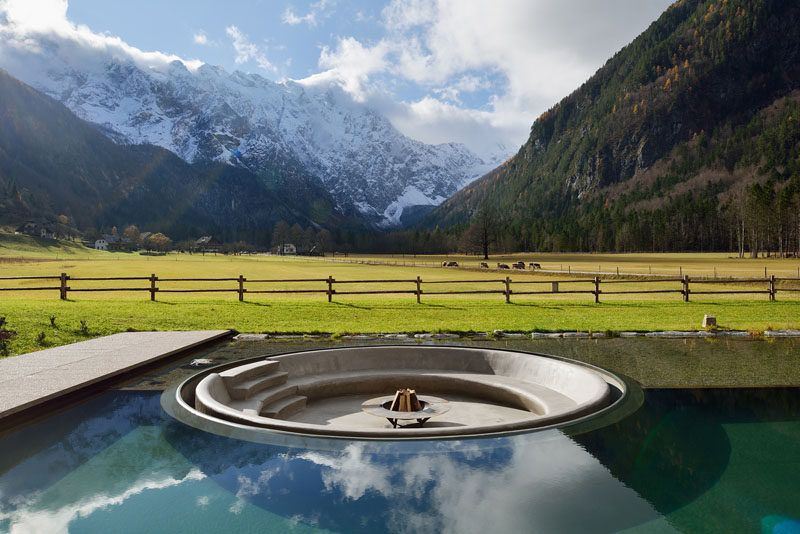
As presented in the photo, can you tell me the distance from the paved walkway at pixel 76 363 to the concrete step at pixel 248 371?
6.80 ft

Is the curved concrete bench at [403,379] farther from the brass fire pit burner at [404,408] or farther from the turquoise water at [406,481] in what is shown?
the brass fire pit burner at [404,408]

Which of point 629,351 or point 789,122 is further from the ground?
point 789,122

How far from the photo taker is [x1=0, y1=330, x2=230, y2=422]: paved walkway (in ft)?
24.9

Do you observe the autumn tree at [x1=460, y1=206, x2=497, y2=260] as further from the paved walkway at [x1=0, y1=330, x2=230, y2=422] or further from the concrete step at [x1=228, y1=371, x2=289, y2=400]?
the concrete step at [x1=228, y1=371, x2=289, y2=400]

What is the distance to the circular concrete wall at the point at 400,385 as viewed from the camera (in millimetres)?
8977

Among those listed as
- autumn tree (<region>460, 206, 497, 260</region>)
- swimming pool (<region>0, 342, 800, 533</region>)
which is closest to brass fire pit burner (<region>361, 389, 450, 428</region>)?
swimming pool (<region>0, 342, 800, 533</region>)

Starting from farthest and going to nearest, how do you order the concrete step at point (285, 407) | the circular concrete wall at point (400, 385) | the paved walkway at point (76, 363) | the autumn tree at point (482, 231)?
the autumn tree at point (482, 231), the concrete step at point (285, 407), the circular concrete wall at point (400, 385), the paved walkway at point (76, 363)

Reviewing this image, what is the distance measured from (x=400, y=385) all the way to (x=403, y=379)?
17 centimetres

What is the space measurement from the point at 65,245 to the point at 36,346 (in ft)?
498

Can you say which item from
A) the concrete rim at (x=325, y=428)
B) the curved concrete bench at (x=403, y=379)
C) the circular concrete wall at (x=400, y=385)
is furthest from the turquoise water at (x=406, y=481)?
the curved concrete bench at (x=403, y=379)

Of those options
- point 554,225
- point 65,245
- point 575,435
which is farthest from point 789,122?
point 65,245

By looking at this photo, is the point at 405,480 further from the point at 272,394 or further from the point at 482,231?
the point at 482,231

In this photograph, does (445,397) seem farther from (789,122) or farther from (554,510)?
(789,122)

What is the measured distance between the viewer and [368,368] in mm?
12195
